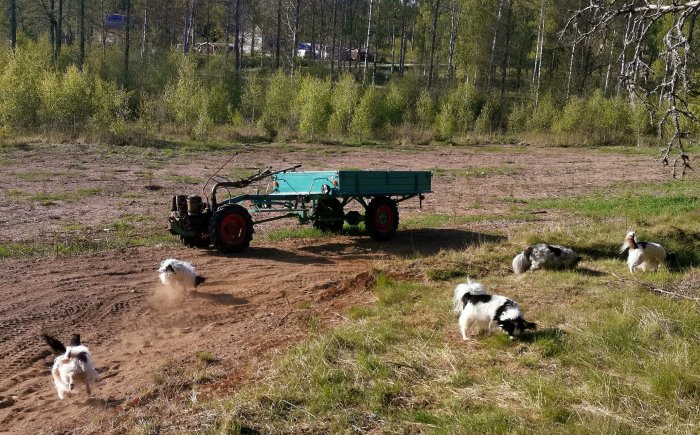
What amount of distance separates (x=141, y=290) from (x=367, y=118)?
37.4 metres

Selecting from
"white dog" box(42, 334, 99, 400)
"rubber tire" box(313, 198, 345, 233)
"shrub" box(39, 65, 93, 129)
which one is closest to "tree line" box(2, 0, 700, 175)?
"shrub" box(39, 65, 93, 129)

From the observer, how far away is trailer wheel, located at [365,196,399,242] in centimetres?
1493

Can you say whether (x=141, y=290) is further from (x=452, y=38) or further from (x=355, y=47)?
(x=355, y=47)

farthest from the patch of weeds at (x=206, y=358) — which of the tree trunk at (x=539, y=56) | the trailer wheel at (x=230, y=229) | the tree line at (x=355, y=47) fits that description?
the tree trunk at (x=539, y=56)

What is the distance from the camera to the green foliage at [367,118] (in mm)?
46500

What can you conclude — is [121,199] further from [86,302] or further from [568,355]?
[568,355]

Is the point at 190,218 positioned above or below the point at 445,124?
below

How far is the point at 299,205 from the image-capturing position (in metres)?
14.9

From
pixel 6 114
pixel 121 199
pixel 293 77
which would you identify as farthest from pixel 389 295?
pixel 293 77

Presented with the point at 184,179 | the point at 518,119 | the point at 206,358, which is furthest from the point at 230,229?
the point at 518,119

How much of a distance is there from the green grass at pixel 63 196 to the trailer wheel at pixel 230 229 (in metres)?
7.81

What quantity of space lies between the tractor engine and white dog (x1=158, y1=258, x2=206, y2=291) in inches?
107

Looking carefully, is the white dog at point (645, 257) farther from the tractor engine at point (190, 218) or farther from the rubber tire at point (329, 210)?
the tractor engine at point (190, 218)

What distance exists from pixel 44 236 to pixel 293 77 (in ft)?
125
